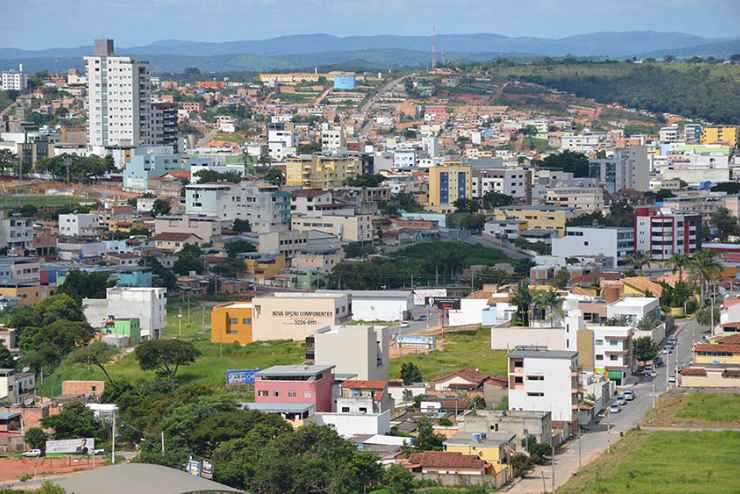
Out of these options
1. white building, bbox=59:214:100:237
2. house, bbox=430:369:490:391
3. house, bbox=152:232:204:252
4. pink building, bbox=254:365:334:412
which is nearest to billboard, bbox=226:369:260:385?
pink building, bbox=254:365:334:412

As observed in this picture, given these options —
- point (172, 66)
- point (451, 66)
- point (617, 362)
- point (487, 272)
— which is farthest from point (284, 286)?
point (172, 66)

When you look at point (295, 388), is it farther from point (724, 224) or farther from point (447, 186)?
point (447, 186)

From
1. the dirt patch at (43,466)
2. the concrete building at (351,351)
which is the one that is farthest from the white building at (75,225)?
the dirt patch at (43,466)

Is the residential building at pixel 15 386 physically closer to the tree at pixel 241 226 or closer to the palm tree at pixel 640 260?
the palm tree at pixel 640 260

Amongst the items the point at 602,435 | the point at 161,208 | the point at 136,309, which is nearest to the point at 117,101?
the point at 161,208

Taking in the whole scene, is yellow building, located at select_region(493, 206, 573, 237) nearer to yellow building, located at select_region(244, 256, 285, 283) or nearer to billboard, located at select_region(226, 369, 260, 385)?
yellow building, located at select_region(244, 256, 285, 283)

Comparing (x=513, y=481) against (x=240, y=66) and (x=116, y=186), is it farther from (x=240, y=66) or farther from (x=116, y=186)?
(x=240, y=66)
